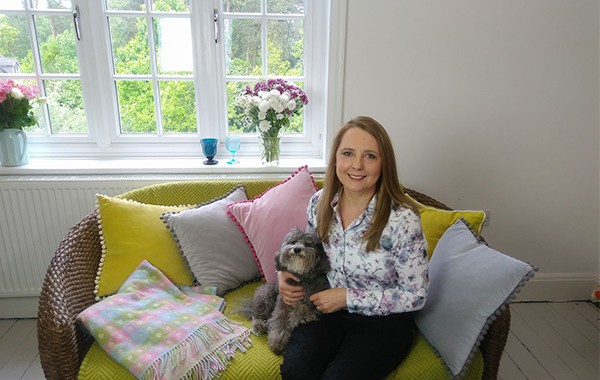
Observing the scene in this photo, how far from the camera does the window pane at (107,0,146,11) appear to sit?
2135 millimetres

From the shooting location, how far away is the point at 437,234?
5.33 ft

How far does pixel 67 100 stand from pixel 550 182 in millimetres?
2711

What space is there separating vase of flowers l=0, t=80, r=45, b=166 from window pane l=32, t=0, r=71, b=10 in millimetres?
431

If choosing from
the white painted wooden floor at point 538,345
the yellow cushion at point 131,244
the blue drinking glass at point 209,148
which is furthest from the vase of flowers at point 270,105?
the white painted wooden floor at point 538,345

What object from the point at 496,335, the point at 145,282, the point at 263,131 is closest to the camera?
the point at 496,335

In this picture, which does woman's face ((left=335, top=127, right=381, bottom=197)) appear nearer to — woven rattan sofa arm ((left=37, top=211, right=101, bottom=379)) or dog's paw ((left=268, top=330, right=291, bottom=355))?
dog's paw ((left=268, top=330, right=291, bottom=355))

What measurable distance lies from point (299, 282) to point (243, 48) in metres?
1.44

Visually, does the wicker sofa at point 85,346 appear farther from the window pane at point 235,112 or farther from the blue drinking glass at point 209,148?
the window pane at point 235,112

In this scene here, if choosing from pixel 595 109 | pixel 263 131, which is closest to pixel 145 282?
pixel 263 131

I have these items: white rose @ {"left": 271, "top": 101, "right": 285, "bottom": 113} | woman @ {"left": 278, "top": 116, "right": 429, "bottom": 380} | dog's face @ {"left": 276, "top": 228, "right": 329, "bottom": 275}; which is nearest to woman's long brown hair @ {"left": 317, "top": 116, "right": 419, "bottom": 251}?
woman @ {"left": 278, "top": 116, "right": 429, "bottom": 380}

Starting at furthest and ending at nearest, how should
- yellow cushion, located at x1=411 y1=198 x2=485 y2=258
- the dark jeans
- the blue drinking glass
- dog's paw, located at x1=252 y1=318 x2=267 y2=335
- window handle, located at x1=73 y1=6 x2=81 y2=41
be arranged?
the blue drinking glass → window handle, located at x1=73 y1=6 x2=81 y2=41 → yellow cushion, located at x1=411 y1=198 x2=485 y2=258 → dog's paw, located at x1=252 y1=318 x2=267 y2=335 → the dark jeans

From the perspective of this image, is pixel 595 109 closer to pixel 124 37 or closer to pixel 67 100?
pixel 124 37

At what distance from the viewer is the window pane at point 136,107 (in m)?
2.26

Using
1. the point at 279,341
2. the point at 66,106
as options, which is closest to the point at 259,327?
the point at 279,341
